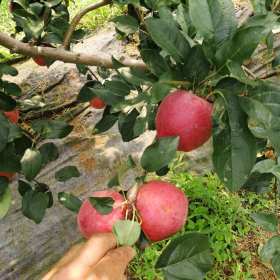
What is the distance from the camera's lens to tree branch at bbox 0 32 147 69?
1.28 meters

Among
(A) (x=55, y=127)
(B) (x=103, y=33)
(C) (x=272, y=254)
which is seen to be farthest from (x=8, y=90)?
(B) (x=103, y=33)

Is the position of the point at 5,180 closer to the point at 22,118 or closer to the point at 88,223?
the point at 88,223

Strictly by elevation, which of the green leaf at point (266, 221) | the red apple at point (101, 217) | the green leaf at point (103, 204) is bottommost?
the green leaf at point (266, 221)

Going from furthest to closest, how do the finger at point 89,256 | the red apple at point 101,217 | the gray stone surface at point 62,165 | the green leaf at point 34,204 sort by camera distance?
the gray stone surface at point 62,165
the green leaf at point 34,204
the red apple at point 101,217
the finger at point 89,256

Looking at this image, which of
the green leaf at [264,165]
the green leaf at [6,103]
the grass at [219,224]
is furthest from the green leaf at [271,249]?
the green leaf at [6,103]

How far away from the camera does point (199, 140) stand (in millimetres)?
941

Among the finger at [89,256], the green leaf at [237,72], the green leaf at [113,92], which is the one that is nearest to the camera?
the green leaf at [237,72]

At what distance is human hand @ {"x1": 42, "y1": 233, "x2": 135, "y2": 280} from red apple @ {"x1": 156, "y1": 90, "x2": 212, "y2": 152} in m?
0.25

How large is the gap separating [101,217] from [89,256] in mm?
114

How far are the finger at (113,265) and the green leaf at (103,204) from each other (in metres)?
0.09

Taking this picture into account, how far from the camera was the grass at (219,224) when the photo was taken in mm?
1893

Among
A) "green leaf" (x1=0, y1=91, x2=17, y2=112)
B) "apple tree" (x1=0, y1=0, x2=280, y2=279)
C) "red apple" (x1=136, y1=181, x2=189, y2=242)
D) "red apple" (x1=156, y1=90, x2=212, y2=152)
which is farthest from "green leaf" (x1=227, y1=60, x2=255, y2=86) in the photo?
"green leaf" (x1=0, y1=91, x2=17, y2=112)

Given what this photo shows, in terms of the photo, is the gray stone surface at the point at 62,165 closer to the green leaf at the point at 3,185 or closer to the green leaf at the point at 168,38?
the green leaf at the point at 3,185

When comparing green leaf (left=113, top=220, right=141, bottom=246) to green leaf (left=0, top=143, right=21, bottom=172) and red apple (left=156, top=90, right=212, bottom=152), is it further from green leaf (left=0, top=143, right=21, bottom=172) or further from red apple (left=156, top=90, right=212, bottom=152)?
green leaf (left=0, top=143, right=21, bottom=172)
